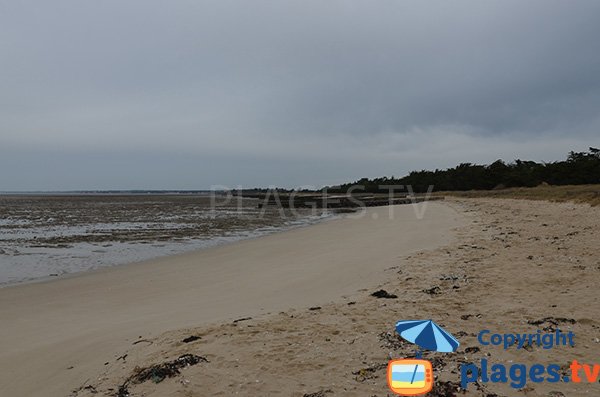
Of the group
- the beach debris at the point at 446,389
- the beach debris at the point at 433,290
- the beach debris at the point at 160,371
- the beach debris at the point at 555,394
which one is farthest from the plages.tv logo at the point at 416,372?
the beach debris at the point at 433,290

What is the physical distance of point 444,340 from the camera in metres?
2.60

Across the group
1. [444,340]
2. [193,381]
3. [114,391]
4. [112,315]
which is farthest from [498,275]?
[112,315]

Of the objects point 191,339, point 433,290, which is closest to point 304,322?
point 191,339

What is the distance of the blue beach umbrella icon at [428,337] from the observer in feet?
8.34

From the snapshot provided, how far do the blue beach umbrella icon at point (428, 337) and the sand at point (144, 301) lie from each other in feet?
6.81

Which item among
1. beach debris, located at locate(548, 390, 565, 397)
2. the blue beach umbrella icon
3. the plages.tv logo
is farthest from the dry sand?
the plages.tv logo

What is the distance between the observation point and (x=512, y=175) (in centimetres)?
6856

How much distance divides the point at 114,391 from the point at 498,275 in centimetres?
698

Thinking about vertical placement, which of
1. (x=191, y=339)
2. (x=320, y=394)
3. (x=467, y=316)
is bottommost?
(x=191, y=339)

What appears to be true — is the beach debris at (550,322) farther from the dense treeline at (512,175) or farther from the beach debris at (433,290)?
the dense treeline at (512,175)

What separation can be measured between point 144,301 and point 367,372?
563 cm

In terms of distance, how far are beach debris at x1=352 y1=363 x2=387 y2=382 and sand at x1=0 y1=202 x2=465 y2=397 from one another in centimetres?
150

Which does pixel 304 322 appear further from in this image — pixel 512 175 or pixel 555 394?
pixel 512 175

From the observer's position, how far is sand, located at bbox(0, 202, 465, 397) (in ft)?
15.4
